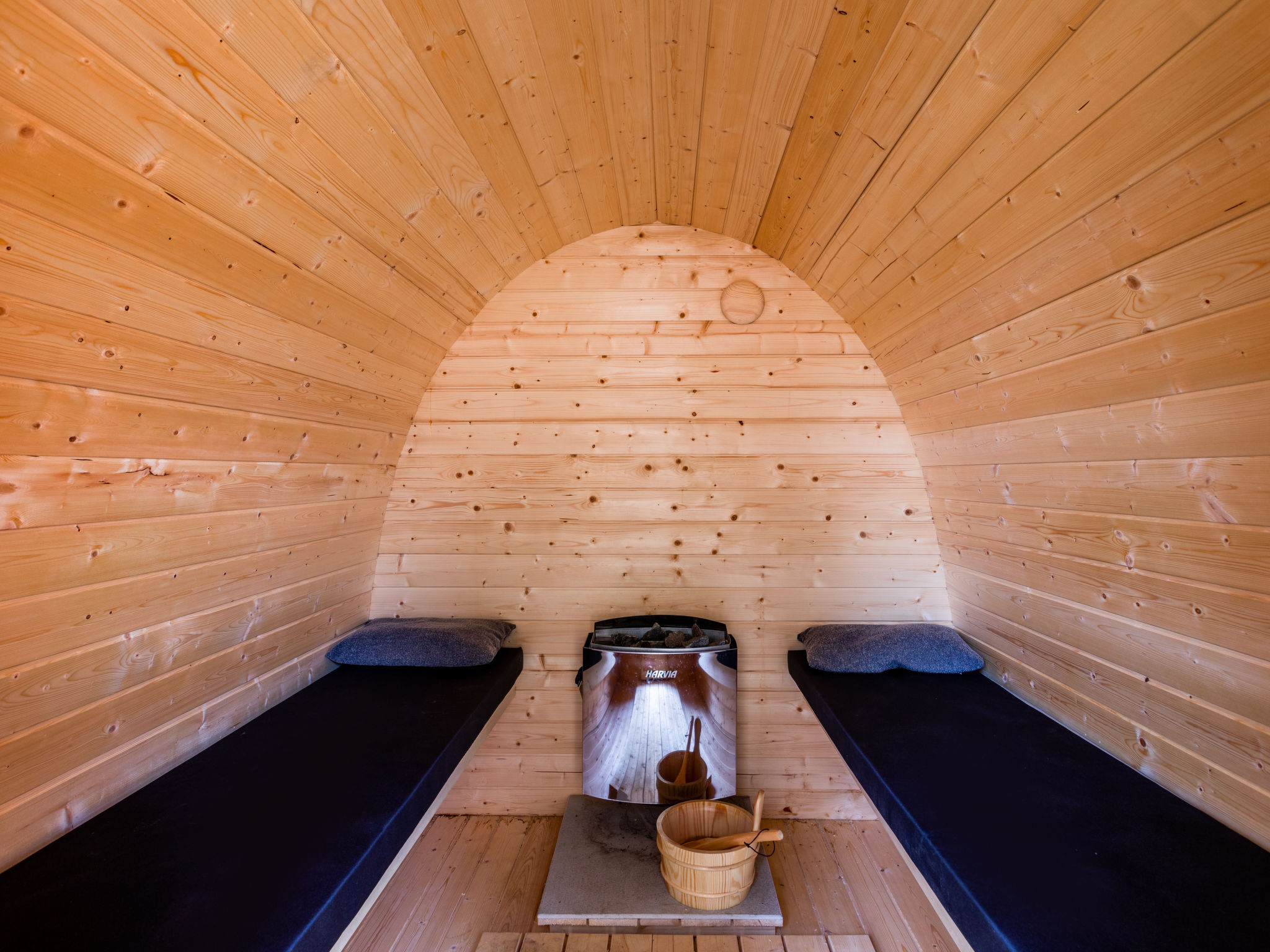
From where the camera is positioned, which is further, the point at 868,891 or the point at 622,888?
the point at 868,891

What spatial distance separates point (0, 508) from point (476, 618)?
5.96 feet

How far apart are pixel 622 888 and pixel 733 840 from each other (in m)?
0.45

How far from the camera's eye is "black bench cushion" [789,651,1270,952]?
1118 millimetres

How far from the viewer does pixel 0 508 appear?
1122 mm

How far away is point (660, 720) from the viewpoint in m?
2.33

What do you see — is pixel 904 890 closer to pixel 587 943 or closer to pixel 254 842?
pixel 587 943

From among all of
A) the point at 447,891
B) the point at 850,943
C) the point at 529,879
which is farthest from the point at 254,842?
the point at 850,943

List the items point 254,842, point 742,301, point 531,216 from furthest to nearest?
point 742,301
point 531,216
point 254,842

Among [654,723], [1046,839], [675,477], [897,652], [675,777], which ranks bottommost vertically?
[675,777]

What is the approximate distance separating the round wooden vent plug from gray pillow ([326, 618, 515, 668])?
5.64 feet

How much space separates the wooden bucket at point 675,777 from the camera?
7.71 ft

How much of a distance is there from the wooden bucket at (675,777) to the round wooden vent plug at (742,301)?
5.91ft

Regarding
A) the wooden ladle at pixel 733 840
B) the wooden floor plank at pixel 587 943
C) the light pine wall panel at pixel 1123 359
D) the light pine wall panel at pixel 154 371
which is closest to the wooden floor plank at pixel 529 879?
the wooden floor plank at pixel 587 943

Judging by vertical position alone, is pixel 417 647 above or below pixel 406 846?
above
